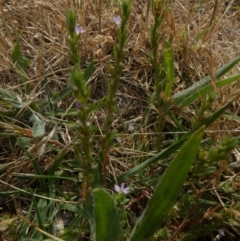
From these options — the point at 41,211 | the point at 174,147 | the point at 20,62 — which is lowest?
the point at 41,211

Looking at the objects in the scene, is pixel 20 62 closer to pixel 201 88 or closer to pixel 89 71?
pixel 89 71

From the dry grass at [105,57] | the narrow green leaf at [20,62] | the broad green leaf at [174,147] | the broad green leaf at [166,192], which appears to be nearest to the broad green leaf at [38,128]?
the dry grass at [105,57]

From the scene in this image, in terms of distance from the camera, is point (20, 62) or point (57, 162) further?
point (20, 62)

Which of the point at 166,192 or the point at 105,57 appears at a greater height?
the point at 105,57

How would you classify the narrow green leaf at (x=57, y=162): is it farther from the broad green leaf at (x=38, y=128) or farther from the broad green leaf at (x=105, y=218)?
the broad green leaf at (x=105, y=218)

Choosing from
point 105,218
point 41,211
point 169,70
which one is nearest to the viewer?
point 105,218

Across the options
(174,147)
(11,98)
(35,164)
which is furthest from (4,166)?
(174,147)

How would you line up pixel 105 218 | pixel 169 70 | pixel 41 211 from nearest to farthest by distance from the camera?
pixel 105 218 < pixel 41 211 < pixel 169 70

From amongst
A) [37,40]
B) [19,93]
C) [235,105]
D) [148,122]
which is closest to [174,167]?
[148,122]
